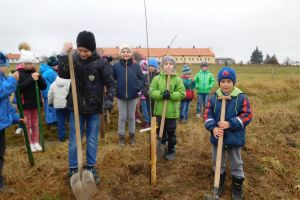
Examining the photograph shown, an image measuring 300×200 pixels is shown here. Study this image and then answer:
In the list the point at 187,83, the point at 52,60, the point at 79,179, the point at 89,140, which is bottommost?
the point at 79,179

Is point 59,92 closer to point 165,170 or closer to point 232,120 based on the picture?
point 165,170

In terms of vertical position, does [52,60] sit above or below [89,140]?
above

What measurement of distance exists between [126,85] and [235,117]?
2479 mm

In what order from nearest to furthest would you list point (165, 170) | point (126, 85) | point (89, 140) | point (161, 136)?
point (89, 140) → point (165, 170) → point (161, 136) → point (126, 85)

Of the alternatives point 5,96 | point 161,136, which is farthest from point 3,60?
point 161,136

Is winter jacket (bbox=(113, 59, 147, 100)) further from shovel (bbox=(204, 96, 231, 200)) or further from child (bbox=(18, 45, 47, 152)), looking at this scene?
shovel (bbox=(204, 96, 231, 200))

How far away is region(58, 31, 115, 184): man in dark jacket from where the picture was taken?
3531 mm

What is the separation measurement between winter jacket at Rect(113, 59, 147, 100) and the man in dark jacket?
1.51 metres

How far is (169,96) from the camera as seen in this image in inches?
178

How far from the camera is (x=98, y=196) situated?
3463mm

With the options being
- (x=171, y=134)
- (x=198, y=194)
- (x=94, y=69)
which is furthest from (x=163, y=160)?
(x=94, y=69)

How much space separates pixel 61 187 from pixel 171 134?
1945 mm

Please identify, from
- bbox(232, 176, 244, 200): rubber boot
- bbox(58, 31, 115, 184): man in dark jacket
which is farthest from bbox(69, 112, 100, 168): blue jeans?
bbox(232, 176, 244, 200): rubber boot

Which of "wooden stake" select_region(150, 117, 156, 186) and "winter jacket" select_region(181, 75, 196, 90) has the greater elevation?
"winter jacket" select_region(181, 75, 196, 90)
